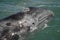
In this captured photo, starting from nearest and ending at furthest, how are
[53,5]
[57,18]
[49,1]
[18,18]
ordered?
[18,18]
[57,18]
[53,5]
[49,1]

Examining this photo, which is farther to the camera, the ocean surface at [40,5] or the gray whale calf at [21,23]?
the ocean surface at [40,5]

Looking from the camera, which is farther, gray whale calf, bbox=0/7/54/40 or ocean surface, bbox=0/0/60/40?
ocean surface, bbox=0/0/60/40

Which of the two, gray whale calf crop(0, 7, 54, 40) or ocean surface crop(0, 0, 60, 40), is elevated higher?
gray whale calf crop(0, 7, 54, 40)

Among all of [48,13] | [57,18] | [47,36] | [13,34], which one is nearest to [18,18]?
[13,34]

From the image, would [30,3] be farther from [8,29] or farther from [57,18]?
[8,29]

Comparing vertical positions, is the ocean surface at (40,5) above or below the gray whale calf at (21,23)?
below
